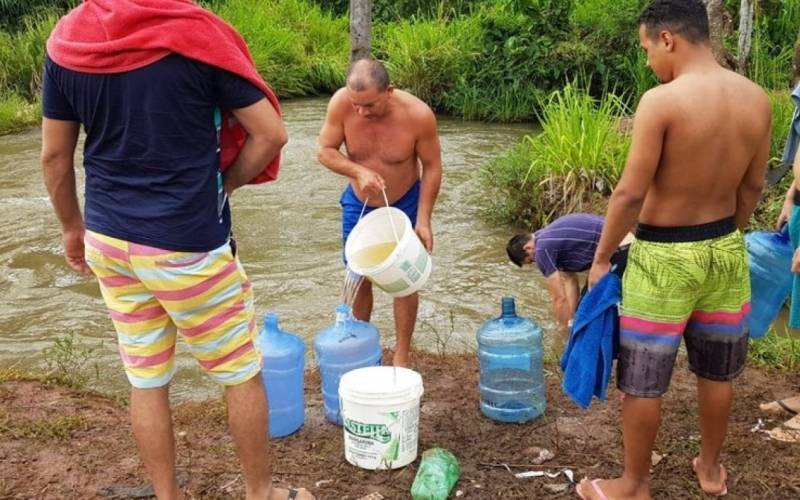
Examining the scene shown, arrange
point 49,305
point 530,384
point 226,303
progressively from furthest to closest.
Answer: point 49,305
point 530,384
point 226,303

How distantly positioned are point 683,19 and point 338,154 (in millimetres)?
1958

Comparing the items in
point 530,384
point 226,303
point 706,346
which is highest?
point 226,303

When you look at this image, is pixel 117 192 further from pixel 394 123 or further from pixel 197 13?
pixel 394 123

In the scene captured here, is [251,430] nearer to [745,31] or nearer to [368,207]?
[368,207]

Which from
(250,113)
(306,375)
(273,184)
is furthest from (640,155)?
(273,184)

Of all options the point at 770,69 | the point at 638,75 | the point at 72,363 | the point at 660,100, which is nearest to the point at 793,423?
the point at 660,100

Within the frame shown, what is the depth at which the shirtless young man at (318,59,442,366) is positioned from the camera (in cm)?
420

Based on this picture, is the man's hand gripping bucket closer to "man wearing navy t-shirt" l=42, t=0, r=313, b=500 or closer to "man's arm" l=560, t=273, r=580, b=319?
"man wearing navy t-shirt" l=42, t=0, r=313, b=500

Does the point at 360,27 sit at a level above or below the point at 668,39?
below

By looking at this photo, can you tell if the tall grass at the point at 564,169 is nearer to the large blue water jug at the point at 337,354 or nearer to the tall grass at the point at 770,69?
the tall grass at the point at 770,69

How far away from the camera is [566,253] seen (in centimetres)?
452

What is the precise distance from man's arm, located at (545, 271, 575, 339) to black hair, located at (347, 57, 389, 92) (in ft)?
4.54

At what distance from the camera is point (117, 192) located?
8.79 ft

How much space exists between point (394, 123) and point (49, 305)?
357 centimetres
